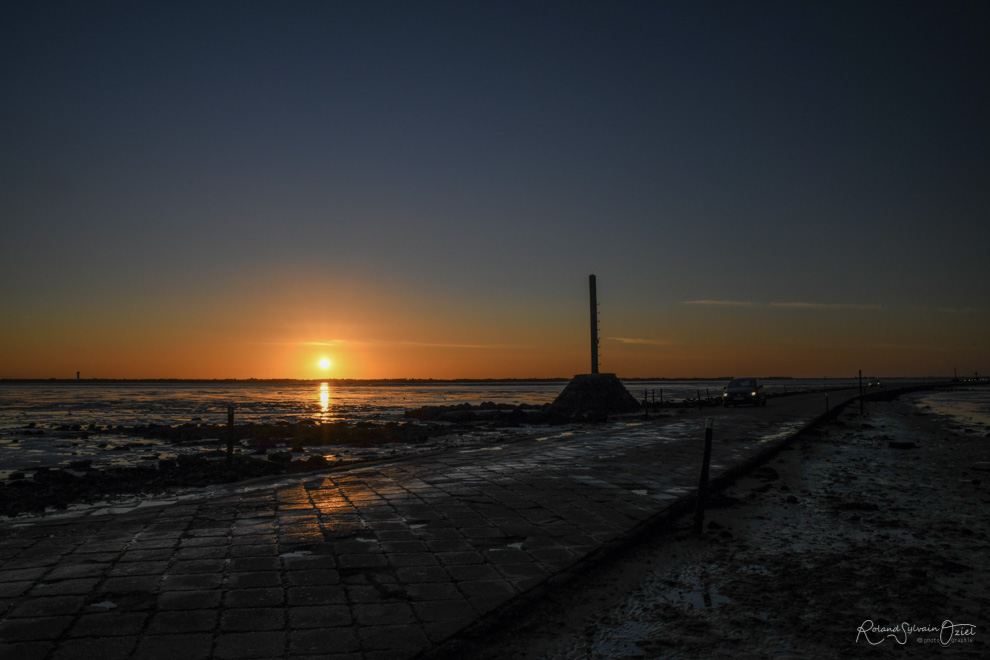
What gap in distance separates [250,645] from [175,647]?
393 millimetres

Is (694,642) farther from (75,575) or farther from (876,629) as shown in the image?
(75,575)

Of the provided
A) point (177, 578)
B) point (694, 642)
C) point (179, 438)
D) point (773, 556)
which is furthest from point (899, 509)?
point (179, 438)

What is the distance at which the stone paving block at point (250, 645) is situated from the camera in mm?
3104

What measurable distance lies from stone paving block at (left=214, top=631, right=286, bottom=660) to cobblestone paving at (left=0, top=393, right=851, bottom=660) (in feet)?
0.03

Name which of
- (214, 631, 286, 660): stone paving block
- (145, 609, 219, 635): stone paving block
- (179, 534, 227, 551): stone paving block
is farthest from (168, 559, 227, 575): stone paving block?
(214, 631, 286, 660): stone paving block

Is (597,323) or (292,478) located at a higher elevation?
(597,323)

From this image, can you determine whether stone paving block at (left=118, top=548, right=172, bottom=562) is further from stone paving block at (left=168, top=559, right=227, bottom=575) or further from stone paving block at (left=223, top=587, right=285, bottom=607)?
stone paving block at (left=223, top=587, right=285, bottom=607)

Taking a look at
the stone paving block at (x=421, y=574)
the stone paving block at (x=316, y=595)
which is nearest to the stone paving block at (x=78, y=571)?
the stone paving block at (x=316, y=595)

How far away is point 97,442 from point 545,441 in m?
15.7

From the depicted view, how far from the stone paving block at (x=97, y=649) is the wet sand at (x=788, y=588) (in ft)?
6.19

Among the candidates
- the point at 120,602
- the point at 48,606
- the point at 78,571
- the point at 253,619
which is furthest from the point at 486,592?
the point at 78,571

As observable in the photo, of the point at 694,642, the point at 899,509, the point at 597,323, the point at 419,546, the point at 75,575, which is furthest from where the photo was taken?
the point at 597,323

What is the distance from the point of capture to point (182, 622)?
3.49 m

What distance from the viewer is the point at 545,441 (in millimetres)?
14555
